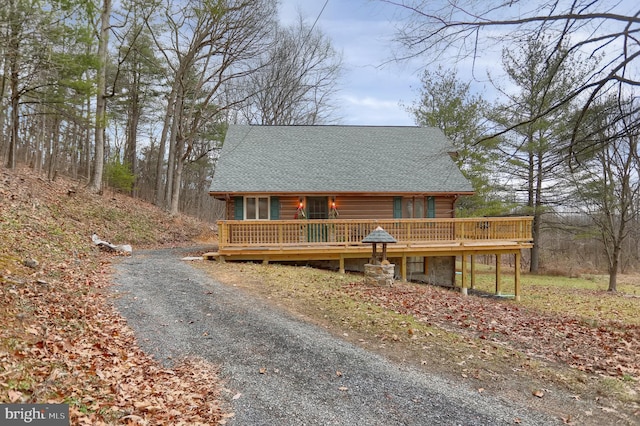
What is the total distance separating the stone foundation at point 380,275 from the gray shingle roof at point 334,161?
17.6 feet

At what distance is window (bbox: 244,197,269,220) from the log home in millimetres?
Answer: 42

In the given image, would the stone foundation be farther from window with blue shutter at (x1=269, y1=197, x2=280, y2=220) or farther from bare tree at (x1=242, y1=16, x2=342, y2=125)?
bare tree at (x1=242, y1=16, x2=342, y2=125)

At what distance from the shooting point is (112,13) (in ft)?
60.3

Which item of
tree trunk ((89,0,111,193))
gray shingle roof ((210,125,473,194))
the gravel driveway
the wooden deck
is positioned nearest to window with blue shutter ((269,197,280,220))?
gray shingle roof ((210,125,473,194))

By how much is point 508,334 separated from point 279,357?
4.40 m

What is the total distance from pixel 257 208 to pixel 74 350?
428 inches

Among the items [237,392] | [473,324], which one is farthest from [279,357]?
[473,324]

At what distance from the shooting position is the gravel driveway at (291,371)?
386 centimetres

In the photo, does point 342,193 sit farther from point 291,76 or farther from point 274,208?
point 291,76

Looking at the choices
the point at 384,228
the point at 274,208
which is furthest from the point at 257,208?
the point at 384,228

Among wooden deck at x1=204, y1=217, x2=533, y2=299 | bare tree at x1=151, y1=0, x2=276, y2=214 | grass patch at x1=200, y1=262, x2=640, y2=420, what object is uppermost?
bare tree at x1=151, y1=0, x2=276, y2=214

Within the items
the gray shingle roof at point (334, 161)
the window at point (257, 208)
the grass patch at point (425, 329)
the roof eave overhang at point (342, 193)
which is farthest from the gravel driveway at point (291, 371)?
the gray shingle roof at point (334, 161)

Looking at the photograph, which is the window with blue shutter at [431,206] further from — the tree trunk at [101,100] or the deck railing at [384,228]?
the tree trunk at [101,100]

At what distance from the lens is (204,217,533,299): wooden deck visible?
1301cm
